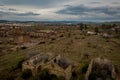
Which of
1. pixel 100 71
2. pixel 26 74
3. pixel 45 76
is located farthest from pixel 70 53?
pixel 45 76

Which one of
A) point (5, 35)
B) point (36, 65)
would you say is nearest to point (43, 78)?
point (36, 65)

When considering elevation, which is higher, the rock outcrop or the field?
the rock outcrop

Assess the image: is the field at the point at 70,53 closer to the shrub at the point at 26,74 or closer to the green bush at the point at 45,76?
the shrub at the point at 26,74

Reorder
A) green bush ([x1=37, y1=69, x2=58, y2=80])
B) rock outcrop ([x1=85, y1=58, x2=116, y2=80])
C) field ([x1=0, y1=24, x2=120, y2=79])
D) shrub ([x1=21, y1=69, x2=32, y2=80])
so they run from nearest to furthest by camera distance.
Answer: green bush ([x1=37, y1=69, x2=58, y2=80]), rock outcrop ([x1=85, y1=58, x2=116, y2=80]), shrub ([x1=21, y1=69, x2=32, y2=80]), field ([x1=0, y1=24, x2=120, y2=79])

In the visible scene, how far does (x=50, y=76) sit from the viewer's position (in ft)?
86.7

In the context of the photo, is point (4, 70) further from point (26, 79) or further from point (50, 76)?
point (50, 76)

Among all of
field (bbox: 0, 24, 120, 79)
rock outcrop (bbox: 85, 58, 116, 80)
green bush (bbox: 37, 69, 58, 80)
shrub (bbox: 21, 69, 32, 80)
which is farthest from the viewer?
field (bbox: 0, 24, 120, 79)

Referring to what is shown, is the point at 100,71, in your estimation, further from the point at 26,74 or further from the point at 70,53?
the point at 70,53

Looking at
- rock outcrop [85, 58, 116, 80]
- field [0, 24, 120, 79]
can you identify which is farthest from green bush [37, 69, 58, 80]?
field [0, 24, 120, 79]

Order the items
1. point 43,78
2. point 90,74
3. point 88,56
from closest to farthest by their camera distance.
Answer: point 43,78 < point 90,74 < point 88,56

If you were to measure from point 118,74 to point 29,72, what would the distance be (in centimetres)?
1146

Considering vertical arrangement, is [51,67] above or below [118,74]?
above

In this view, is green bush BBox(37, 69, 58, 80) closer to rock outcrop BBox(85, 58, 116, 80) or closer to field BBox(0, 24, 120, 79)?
rock outcrop BBox(85, 58, 116, 80)

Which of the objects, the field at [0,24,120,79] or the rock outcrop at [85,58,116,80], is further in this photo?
the field at [0,24,120,79]
